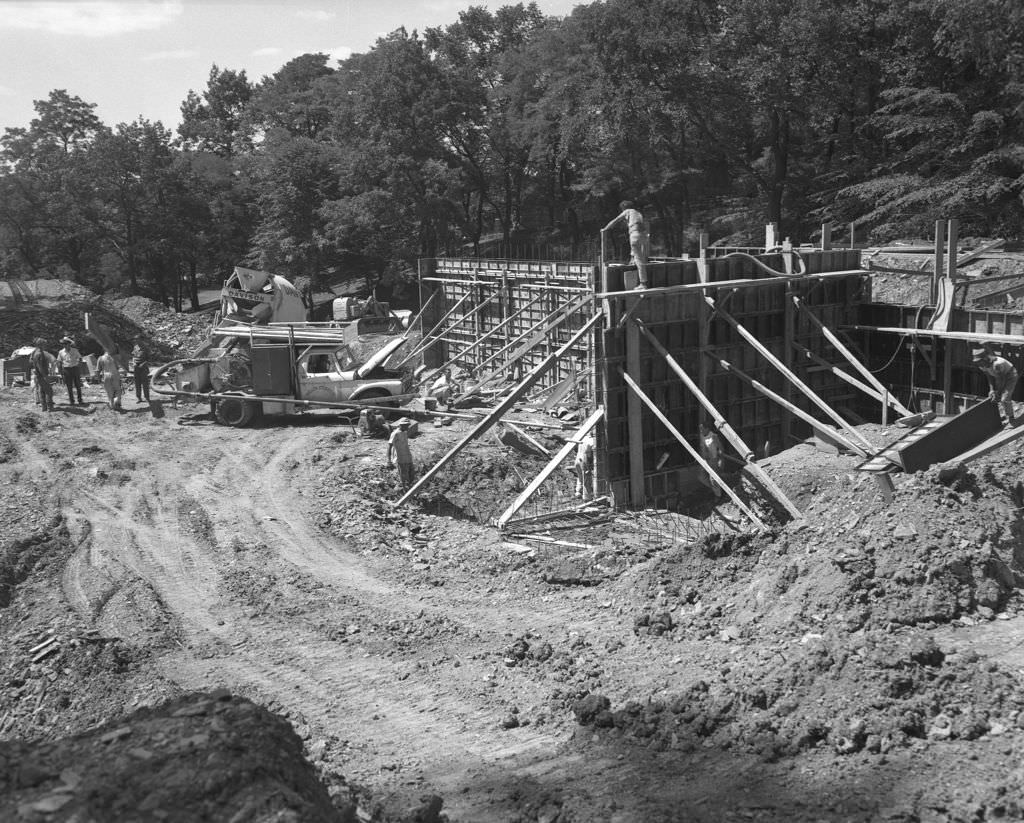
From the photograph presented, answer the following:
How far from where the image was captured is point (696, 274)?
54.4 ft

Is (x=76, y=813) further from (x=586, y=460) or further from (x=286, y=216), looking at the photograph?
(x=286, y=216)

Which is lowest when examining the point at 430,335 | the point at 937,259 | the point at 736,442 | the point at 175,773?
the point at 175,773

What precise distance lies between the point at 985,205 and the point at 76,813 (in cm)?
2820

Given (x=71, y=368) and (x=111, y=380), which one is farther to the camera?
(x=71, y=368)

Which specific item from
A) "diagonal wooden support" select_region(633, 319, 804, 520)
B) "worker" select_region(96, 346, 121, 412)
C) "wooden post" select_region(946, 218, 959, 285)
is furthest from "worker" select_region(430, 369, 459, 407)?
"wooden post" select_region(946, 218, 959, 285)

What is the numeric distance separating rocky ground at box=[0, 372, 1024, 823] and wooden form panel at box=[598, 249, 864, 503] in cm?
160

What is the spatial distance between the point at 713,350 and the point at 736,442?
9.78ft

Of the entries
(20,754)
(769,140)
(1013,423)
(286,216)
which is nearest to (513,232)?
(286,216)

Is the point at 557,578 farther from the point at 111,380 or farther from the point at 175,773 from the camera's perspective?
the point at 111,380

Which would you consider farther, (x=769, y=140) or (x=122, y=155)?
(x=122, y=155)

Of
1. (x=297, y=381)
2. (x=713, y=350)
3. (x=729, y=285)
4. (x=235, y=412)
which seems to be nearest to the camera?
(x=729, y=285)

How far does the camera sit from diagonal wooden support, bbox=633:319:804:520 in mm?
13633

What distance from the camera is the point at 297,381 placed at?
2081 centimetres

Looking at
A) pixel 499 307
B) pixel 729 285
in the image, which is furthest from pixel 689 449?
pixel 499 307
